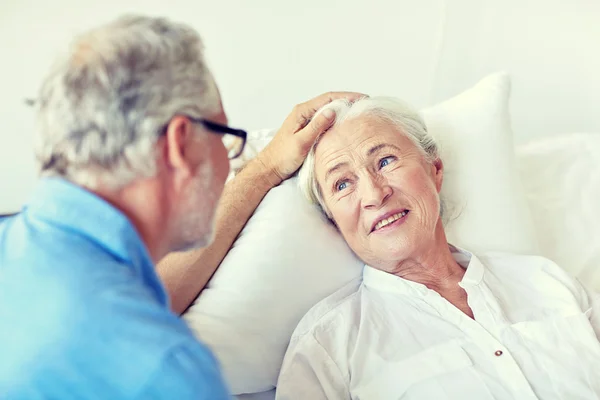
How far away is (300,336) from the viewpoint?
1323 millimetres

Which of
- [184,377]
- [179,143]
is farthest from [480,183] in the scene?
[184,377]

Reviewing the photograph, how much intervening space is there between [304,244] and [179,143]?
664mm

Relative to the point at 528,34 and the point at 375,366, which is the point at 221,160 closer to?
the point at 375,366

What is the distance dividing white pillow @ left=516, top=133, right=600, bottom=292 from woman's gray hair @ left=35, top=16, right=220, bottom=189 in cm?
133

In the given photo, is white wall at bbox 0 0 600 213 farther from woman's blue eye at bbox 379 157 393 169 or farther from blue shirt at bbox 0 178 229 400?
blue shirt at bbox 0 178 229 400

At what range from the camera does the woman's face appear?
1.41 m

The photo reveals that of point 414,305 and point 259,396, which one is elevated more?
point 414,305

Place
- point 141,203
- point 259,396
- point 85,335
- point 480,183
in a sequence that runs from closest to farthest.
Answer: point 85,335 → point 141,203 → point 259,396 → point 480,183

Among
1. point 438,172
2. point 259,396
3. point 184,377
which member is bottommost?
point 259,396

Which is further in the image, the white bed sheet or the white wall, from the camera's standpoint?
the white wall

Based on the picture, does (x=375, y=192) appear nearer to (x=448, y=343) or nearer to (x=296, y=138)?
(x=296, y=138)

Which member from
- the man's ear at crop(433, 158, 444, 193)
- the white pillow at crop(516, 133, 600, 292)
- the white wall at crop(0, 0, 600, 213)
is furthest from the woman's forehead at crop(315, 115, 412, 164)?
the white pillow at crop(516, 133, 600, 292)

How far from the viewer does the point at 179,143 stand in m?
0.82

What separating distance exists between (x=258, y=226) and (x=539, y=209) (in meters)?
0.92
